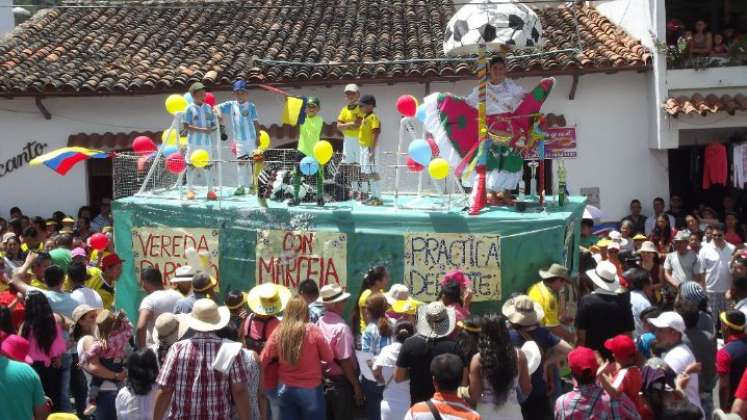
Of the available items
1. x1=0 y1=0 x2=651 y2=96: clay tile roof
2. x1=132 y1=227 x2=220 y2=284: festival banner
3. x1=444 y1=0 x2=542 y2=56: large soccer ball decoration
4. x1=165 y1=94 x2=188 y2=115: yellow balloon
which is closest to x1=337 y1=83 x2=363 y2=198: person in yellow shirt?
x1=444 y1=0 x2=542 y2=56: large soccer ball decoration

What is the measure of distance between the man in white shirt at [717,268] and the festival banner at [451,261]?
3472mm

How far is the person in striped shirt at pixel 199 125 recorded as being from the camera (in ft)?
36.9

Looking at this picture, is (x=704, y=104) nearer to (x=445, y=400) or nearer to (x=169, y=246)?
(x=169, y=246)

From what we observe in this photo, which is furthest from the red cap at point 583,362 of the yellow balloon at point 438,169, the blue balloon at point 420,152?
the blue balloon at point 420,152

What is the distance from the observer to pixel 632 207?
1502 centimetres

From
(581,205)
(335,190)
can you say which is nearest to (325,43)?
(335,190)

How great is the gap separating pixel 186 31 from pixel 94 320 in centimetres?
1173

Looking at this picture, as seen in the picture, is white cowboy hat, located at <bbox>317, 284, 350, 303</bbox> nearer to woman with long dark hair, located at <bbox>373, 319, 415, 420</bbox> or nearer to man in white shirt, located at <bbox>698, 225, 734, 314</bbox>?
woman with long dark hair, located at <bbox>373, 319, 415, 420</bbox>

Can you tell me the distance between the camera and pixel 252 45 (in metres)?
17.4

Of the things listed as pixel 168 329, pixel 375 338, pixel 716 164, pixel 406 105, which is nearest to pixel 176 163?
pixel 406 105

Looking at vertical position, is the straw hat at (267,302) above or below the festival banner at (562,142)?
below

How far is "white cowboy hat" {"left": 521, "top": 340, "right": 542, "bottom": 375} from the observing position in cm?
671

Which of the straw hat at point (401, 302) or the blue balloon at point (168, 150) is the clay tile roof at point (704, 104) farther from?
the straw hat at point (401, 302)

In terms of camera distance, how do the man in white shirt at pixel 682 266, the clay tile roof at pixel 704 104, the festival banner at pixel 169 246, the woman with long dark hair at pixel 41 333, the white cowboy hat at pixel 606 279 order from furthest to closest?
the clay tile roof at pixel 704 104, the man in white shirt at pixel 682 266, the festival banner at pixel 169 246, the white cowboy hat at pixel 606 279, the woman with long dark hair at pixel 41 333
